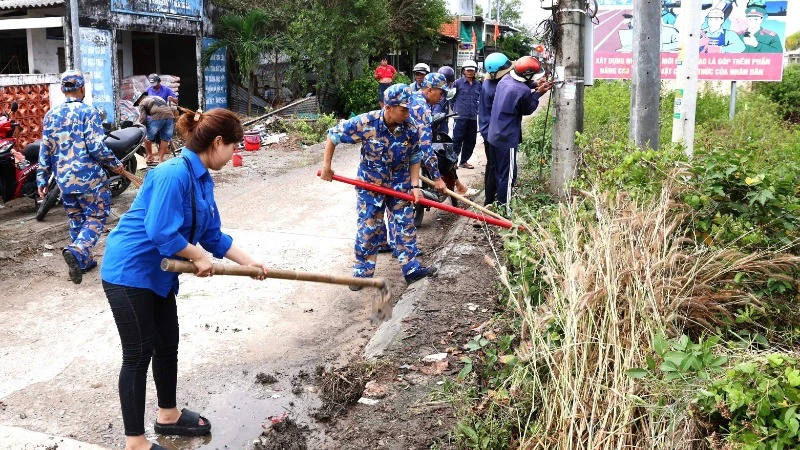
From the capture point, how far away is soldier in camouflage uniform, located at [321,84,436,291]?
19.0ft

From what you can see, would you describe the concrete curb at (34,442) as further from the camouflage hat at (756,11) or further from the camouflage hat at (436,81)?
the camouflage hat at (756,11)

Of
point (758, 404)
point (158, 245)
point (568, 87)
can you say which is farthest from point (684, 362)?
point (568, 87)

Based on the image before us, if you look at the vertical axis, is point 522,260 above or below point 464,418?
above

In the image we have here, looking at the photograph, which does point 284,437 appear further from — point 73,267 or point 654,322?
point 73,267

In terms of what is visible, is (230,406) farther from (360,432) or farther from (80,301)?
(80,301)

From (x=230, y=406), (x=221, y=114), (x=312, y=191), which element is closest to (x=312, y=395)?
(x=230, y=406)

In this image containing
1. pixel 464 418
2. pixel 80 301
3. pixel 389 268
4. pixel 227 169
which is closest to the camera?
pixel 464 418

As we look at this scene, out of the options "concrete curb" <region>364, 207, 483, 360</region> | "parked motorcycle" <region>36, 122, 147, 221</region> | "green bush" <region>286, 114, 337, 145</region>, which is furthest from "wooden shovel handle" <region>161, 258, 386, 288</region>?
"green bush" <region>286, 114, 337, 145</region>

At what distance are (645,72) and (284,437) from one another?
4247 millimetres

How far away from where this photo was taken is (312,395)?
4461 mm

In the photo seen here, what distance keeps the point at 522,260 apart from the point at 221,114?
191 cm

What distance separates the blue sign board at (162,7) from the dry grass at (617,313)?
43.3ft

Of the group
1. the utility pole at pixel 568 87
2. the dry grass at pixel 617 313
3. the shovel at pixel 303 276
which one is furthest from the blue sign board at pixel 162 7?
the dry grass at pixel 617 313

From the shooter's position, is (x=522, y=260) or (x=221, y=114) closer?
(x=221, y=114)
